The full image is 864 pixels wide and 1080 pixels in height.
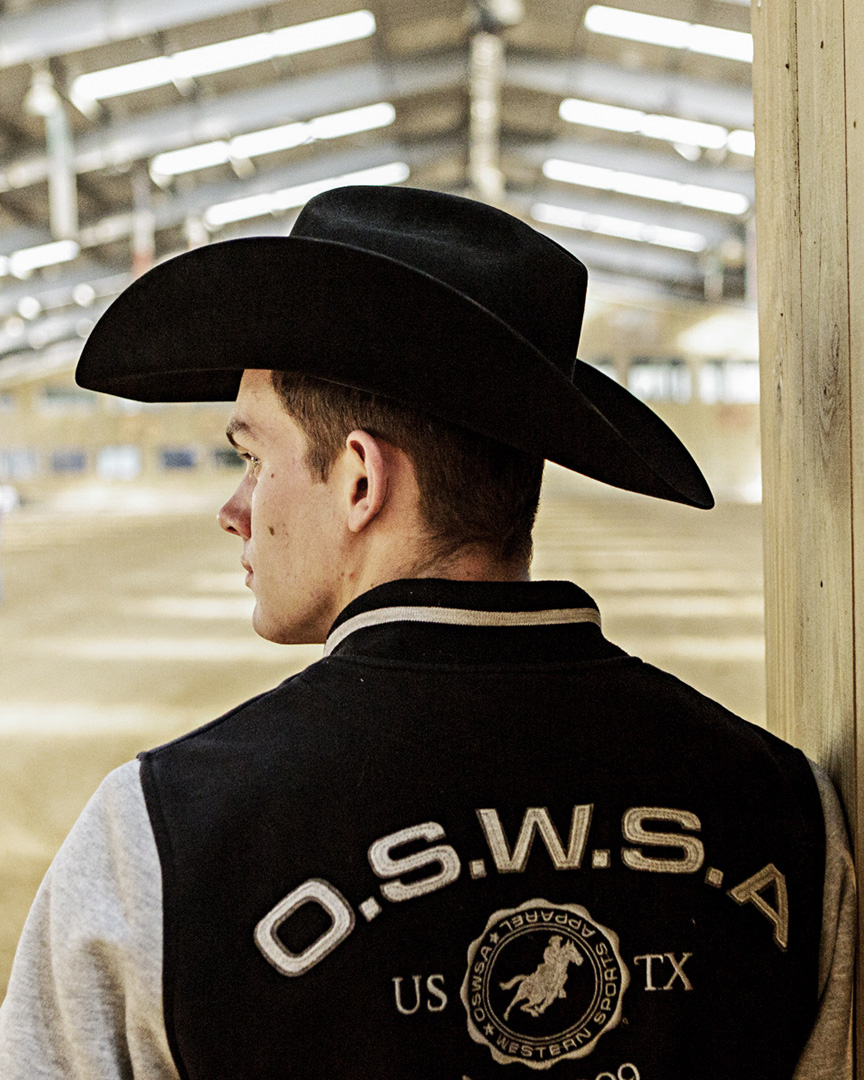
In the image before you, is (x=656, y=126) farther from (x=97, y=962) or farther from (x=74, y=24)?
(x=97, y=962)

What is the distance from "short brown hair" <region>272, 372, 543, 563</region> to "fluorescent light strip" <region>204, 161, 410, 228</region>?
15.2m

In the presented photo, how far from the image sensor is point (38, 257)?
15.2 meters

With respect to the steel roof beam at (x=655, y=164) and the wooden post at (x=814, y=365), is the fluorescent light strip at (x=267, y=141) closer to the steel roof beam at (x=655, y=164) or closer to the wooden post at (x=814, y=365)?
the steel roof beam at (x=655, y=164)

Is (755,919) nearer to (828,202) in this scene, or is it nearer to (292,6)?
(828,202)

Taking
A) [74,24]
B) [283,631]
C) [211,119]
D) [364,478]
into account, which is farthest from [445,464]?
[211,119]

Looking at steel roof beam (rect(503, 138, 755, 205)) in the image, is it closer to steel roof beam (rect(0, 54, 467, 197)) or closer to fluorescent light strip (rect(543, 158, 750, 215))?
fluorescent light strip (rect(543, 158, 750, 215))

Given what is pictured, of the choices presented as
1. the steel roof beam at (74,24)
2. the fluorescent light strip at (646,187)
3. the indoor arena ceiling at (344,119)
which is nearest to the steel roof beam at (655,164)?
the indoor arena ceiling at (344,119)

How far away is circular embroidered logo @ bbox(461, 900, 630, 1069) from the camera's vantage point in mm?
645

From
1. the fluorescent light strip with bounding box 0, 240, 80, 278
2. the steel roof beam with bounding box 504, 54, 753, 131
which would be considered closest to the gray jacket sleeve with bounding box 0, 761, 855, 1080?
the steel roof beam with bounding box 504, 54, 753, 131

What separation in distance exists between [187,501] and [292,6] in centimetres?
977

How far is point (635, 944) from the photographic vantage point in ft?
2.19

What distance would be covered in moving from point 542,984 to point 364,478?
1.05 feet

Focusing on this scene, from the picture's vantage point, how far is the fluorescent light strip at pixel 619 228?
17.7m

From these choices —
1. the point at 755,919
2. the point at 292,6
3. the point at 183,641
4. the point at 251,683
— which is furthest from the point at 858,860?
the point at 292,6
